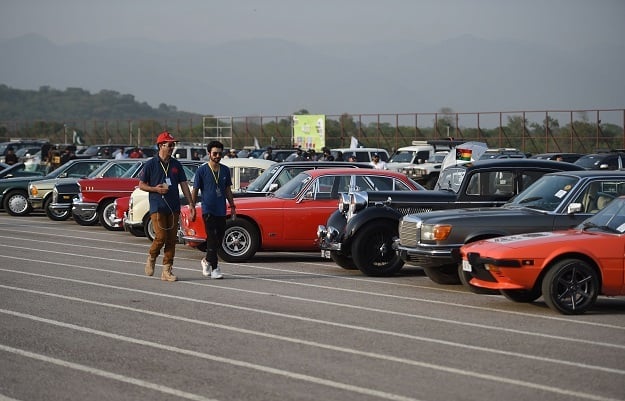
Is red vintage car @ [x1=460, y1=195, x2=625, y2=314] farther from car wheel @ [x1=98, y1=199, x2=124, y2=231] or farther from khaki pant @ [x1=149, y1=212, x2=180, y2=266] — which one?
car wheel @ [x1=98, y1=199, x2=124, y2=231]

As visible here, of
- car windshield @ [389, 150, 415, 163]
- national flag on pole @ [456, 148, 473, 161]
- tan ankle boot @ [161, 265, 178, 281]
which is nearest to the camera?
tan ankle boot @ [161, 265, 178, 281]

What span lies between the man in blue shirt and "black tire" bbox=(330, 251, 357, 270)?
6.17ft

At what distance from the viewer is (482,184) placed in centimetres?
1603

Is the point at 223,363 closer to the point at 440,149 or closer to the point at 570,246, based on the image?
the point at 570,246

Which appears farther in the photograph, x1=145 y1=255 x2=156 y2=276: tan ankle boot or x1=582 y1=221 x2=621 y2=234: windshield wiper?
x1=145 y1=255 x2=156 y2=276: tan ankle boot

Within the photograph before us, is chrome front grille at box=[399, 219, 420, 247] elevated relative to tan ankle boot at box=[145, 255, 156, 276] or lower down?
elevated

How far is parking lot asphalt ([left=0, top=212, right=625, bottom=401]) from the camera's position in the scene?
802 cm

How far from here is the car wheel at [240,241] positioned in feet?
57.3

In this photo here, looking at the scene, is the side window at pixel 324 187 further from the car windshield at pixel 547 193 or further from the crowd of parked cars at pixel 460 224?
the car windshield at pixel 547 193

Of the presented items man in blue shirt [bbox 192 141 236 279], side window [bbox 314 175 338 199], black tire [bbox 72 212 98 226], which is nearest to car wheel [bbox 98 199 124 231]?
black tire [bbox 72 212 98 226]

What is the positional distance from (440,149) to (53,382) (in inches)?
1416

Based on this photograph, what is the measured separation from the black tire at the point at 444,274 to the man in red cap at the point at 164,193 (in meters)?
3.24

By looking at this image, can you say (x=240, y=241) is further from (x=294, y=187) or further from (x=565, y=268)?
(x=565, y=268)

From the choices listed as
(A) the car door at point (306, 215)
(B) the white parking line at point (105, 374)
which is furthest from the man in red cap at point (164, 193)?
(B) the white parking line at point (105, 374)
